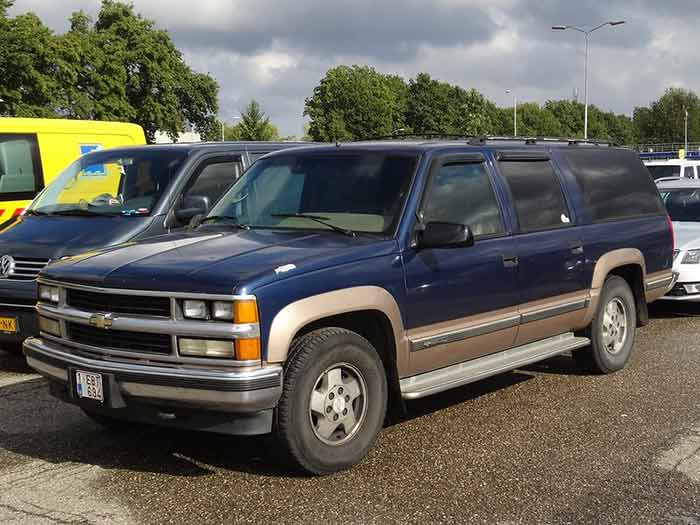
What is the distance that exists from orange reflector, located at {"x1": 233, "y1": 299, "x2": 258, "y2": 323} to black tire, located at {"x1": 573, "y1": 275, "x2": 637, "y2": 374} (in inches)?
143

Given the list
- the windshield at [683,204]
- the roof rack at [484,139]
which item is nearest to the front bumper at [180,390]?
the roof rack at [484,139]

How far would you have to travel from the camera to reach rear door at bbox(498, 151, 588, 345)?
6.23 metres

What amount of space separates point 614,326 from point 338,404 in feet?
11.3

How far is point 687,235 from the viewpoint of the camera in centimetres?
1080

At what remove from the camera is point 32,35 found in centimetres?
4472

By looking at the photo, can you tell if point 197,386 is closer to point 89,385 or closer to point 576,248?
point 89,385

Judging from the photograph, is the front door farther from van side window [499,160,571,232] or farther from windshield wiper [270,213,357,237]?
windshield wiper [270,213,357,237]

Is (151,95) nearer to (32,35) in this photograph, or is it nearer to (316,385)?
(32,35)

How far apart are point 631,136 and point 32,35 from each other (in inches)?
4911

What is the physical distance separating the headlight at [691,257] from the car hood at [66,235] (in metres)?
6.06

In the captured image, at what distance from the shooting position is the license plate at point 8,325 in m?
7.51

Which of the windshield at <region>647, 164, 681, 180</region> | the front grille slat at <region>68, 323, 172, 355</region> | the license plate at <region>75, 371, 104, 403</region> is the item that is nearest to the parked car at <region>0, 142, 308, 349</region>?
the front grille slat at <region>68, 323, 172, 355</region>

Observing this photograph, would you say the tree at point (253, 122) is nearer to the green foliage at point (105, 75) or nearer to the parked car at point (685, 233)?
the green foliage at point (105, 75)

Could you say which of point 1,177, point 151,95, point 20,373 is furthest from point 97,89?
point 20,373
